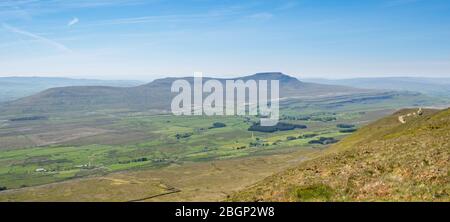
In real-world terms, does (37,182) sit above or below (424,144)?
below

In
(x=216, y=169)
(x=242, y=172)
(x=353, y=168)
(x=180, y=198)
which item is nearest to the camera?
(x=353, y=168)

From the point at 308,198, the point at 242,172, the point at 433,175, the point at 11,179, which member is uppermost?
the point at 433,175

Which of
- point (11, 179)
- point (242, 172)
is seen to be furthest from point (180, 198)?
point (11, 179)
